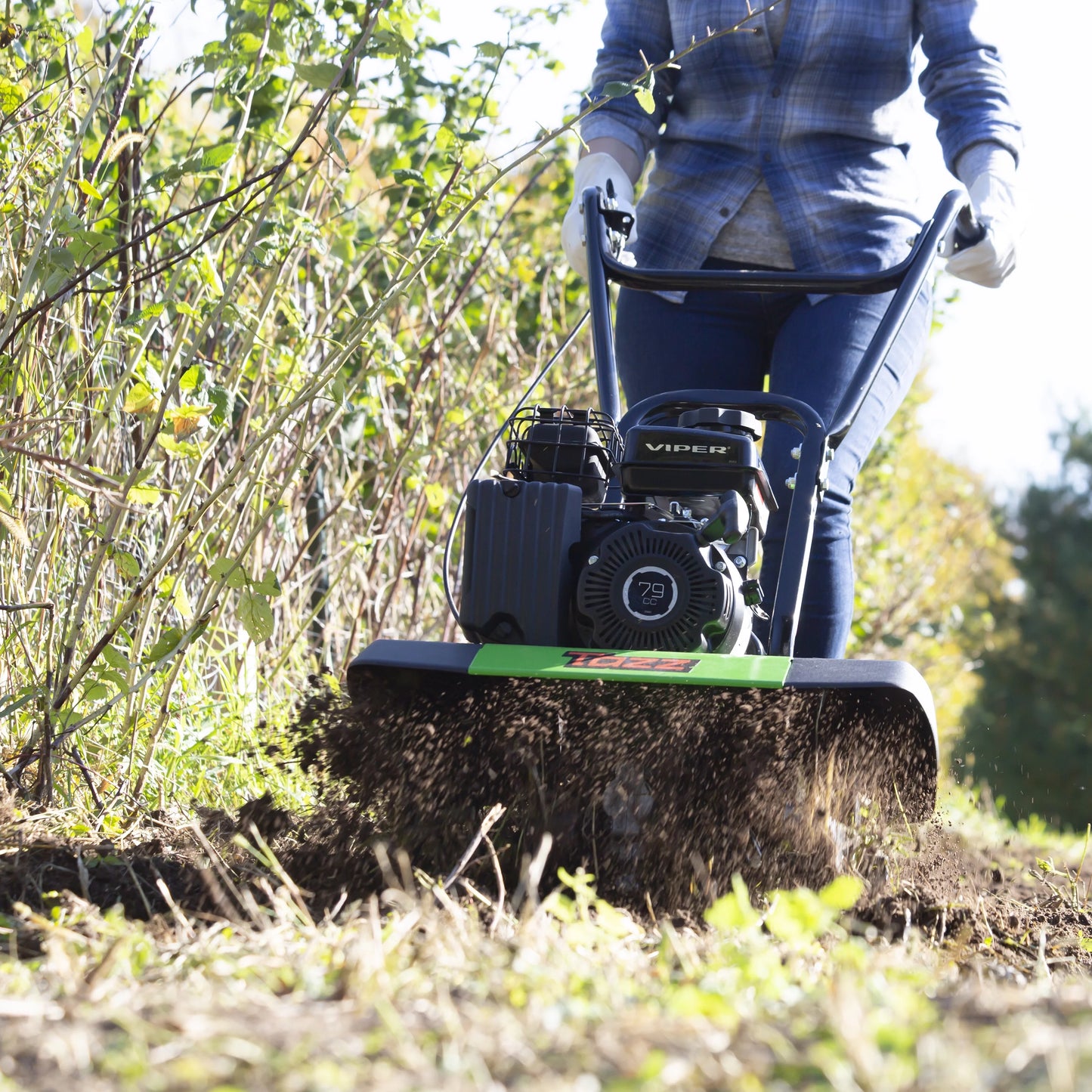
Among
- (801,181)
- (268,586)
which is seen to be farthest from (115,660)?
(801,181)

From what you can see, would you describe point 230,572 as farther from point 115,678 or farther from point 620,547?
point 620,547

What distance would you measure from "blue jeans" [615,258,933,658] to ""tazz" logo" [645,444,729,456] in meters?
0.32

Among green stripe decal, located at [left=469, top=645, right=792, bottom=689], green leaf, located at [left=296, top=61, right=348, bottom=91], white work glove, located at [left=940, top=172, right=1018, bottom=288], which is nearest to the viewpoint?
green stripe decal, located at [left=469, top=645, right=792, bottom=689]

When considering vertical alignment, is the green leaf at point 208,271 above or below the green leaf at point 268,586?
above

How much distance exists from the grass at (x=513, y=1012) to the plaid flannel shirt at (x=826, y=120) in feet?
4.39

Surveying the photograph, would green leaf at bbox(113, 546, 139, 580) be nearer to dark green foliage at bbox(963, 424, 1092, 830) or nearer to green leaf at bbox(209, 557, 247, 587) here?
green leaf at bbox(209, 557, 247, 587)

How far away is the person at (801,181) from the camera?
7.32 feet

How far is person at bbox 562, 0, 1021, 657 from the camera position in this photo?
7.32 feet

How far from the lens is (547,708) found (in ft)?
5.68

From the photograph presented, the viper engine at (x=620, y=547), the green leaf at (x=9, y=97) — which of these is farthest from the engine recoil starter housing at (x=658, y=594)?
the green leaf at (x=9, y=97)

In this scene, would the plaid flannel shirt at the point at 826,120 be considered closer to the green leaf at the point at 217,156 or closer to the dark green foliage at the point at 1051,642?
the green leaf at the point at 217,156

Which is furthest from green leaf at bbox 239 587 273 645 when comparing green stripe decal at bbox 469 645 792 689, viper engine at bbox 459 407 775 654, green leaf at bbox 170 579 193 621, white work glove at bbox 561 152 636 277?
white work glove at bbox 561 152 636 277

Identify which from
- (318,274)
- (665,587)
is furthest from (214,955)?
(318,274)

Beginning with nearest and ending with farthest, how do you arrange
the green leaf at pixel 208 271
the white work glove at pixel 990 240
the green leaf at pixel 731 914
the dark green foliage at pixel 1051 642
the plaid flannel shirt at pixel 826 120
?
the green leaf at pixel 731 914, the green leaf at pixel 208 271, the white work glove at pixel 990 240, the plaid flannel shirt at pixel 826 120, the dark green foliage at pixel 1051 642
